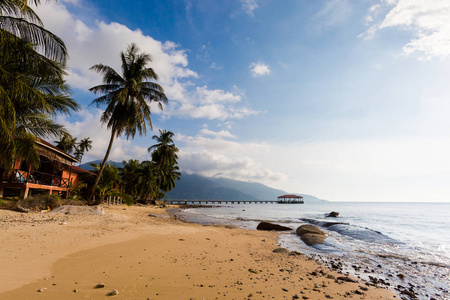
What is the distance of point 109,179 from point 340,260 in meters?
24.0

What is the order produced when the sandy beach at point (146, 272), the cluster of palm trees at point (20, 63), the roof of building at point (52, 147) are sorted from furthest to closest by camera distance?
the roof of building at point (52, 147)
the cluster of palm trees at point (20, 63)
the sandy beach at point (146, 272)

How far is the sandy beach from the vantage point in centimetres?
420

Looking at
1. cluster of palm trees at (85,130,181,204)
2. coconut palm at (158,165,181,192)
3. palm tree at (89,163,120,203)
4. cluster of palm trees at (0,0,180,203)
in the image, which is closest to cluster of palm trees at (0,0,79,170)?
cluster of palm trees at (0,0,180,203)

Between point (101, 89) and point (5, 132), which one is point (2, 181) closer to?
point (101, 89)

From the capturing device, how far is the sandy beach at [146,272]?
4203 mm

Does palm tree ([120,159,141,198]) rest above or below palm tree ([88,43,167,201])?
below

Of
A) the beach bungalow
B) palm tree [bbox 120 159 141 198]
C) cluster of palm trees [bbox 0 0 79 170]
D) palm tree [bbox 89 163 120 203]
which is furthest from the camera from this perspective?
palm tree [bbox 120 159 141 198]

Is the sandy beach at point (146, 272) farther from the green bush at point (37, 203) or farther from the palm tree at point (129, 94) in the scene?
the palm tree at point (129, 94)

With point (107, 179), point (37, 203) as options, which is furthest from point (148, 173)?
point (37, 203)

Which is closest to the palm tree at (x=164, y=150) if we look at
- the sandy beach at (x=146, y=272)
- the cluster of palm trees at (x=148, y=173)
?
the cluster of palm trees at (x=148, y=173)

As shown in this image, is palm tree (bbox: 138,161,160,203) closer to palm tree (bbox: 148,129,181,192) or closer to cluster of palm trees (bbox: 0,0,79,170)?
palm tree (bbox: 148,129,181,192)

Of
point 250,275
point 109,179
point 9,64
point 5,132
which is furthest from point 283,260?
point 109,179

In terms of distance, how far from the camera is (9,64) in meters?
8.47

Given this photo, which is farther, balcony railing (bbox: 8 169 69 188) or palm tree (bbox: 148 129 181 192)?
palm tree (bbox: 148 129 181 192)
